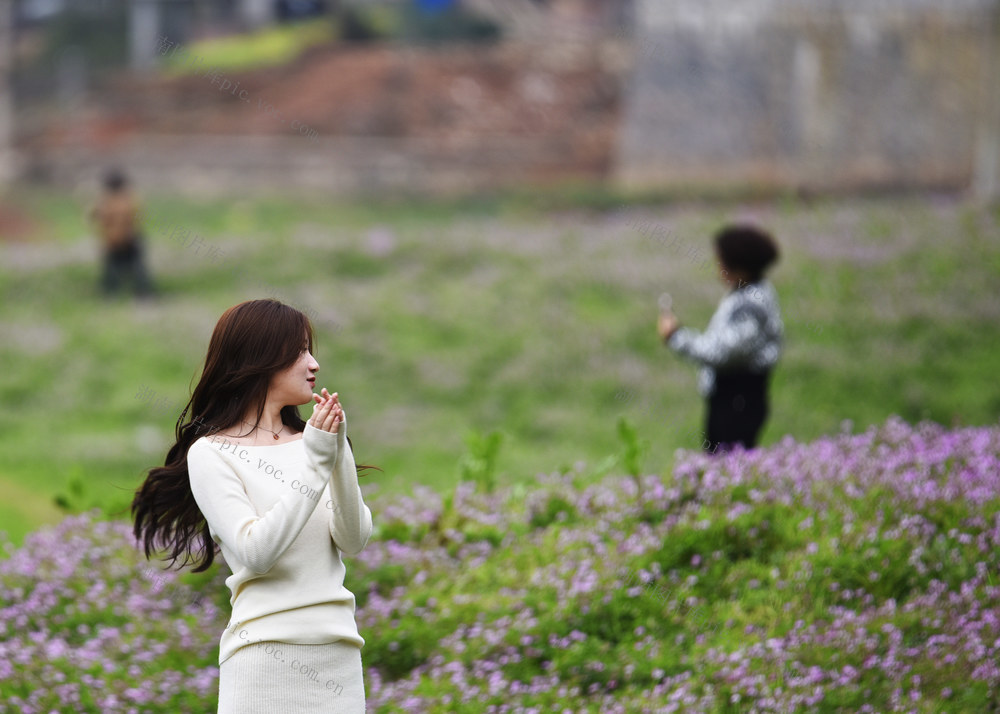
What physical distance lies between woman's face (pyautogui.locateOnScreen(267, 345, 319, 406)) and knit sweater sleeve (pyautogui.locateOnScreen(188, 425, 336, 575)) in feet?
0.70

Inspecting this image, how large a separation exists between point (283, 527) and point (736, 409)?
4.21 meters

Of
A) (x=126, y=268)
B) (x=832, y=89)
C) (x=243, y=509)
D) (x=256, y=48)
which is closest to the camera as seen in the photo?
(x=243, y=509)

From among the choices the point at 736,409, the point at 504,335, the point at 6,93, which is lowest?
the point at 504,335

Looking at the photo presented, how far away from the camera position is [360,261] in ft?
55.8

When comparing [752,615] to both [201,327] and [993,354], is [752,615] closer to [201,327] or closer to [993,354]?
[993,354]

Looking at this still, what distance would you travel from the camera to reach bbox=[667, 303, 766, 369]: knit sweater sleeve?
6.42 metres

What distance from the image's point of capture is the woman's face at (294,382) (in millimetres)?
3373

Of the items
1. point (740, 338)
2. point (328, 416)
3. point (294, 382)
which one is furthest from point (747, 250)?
point (328, 416)

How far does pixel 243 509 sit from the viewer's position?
125 inches

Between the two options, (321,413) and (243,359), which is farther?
(243,359)

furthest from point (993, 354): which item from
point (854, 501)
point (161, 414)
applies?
point (161, 414)

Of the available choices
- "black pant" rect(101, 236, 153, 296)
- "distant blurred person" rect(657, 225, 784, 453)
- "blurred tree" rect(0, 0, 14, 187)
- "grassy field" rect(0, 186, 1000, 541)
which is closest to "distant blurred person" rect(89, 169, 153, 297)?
"black pant" rect(101, 236, 153, 296)

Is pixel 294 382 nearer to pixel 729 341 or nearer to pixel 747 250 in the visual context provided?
pixel 729 341

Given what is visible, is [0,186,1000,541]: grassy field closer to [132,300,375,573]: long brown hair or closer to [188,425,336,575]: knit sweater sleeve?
[132,300,375,573]: long brown hair
